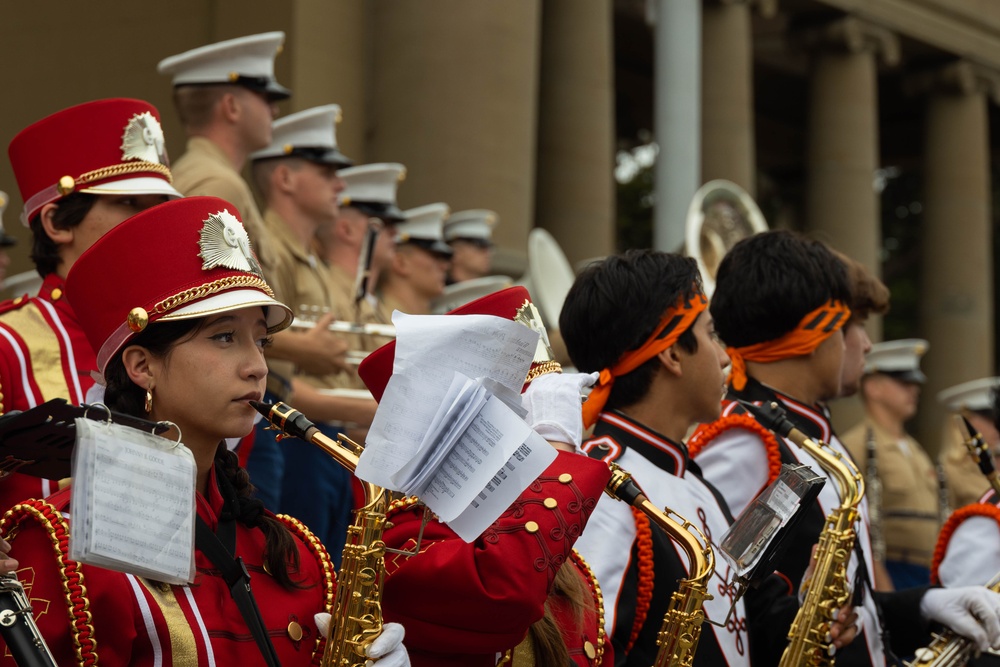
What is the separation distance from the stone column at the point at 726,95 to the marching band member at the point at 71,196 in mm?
13060

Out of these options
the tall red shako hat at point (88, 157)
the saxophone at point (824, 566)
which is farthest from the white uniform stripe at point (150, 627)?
the saxophone at point (824, 566)

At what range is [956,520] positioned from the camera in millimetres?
5457

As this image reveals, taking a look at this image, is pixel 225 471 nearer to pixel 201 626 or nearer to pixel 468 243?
pixel 201 626

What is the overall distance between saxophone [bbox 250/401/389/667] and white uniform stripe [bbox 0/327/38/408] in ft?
4.15

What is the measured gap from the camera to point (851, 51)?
19.5 meters

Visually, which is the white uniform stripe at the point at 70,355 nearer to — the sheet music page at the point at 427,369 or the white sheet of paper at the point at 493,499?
the sheet music page at the point at 427,369

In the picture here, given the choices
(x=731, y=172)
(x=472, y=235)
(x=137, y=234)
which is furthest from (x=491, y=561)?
(x=731, y=172)

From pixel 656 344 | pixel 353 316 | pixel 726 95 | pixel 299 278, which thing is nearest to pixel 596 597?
pixel 656 344

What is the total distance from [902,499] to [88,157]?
7.98 metres

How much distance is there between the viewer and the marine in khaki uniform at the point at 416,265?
325 inches

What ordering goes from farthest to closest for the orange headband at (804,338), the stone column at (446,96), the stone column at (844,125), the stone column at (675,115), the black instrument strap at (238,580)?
the stone column at (844,125) < the stone column at (675,115) < the stone column at (446,96) < the orange headband at (804,338) < the black instrument strap at (238,580)

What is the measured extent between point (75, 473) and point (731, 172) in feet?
50.3

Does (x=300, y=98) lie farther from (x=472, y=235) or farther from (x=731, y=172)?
(x=731, y=172)

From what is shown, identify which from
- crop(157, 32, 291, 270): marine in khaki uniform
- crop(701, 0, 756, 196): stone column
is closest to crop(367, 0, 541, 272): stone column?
crop(157, 32, 291, 270): marine in khaki uniform
